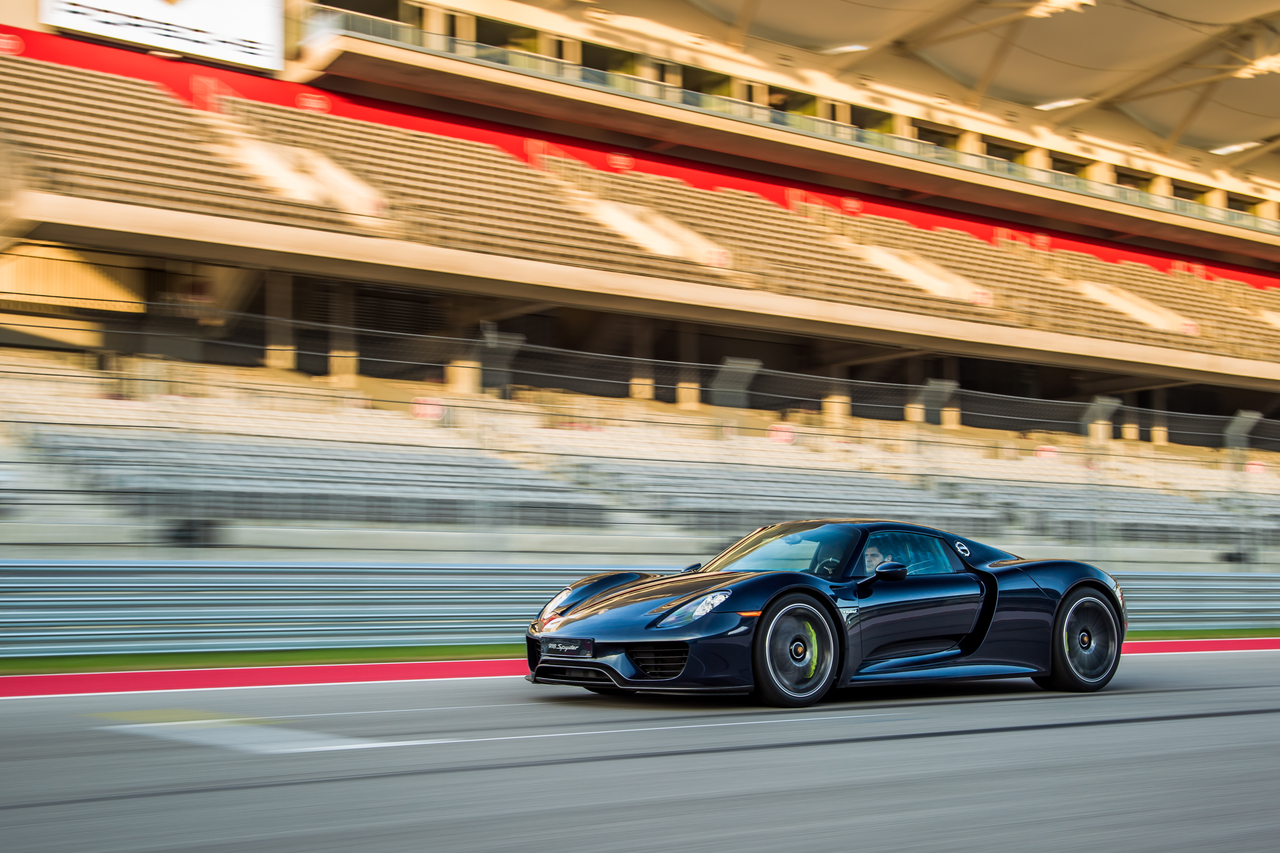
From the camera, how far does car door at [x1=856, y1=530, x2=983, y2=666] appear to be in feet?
20.9

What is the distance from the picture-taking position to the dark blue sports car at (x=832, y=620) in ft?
19.3

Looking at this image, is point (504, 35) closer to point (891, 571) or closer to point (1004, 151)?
point (1004, 151)

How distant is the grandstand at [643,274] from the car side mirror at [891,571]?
5018mm

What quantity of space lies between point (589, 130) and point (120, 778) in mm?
20459

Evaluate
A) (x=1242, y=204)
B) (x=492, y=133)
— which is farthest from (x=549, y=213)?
(x=1242, y=204)

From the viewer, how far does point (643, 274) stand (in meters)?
19.5

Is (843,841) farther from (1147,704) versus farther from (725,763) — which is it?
(1147,704)

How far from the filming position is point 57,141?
52.5ft

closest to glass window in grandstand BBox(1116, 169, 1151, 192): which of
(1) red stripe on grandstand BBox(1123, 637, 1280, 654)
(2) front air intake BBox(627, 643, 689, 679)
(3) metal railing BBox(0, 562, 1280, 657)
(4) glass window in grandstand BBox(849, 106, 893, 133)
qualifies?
(4) glass window in grandstand BBox(849, 106, 893, 133)

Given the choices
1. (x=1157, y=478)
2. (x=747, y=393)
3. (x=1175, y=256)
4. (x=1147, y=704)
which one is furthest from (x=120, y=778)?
(x=1175, y=256)

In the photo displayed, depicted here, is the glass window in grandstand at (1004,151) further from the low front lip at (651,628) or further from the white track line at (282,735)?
the white track line at (282,735)

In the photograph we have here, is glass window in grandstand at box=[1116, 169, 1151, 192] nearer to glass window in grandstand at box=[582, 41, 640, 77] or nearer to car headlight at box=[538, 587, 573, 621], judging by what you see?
glass window in grandstand at box=[582, 41, 640, 77]

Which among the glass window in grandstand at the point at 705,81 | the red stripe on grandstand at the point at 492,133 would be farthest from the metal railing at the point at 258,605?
the glass window in grandstand at the point at 705,81

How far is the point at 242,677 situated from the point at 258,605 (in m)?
0.95
